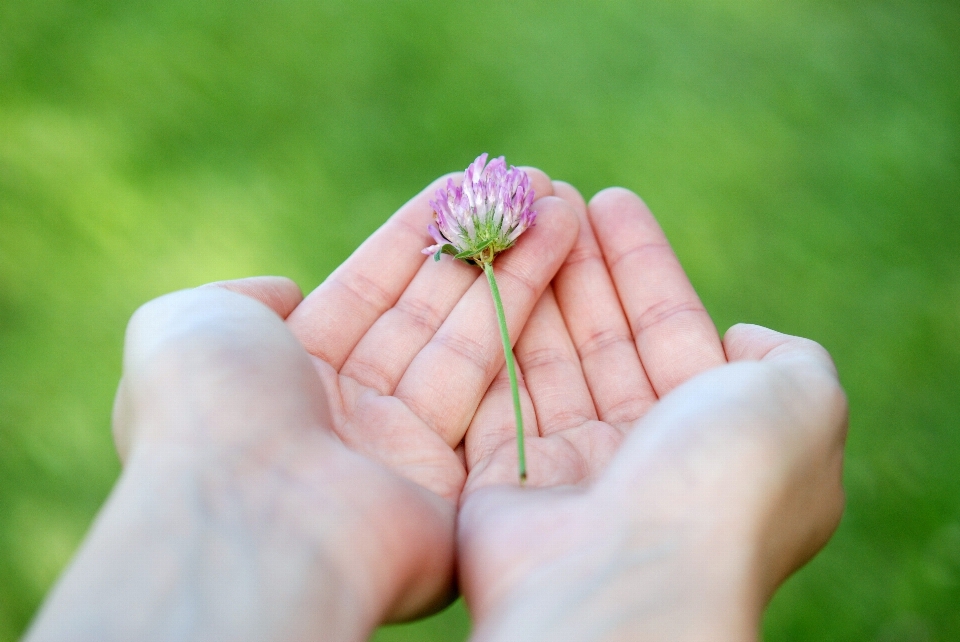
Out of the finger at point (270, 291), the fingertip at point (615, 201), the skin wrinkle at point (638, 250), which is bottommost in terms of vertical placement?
the skin wrinkle at point (638, 250)

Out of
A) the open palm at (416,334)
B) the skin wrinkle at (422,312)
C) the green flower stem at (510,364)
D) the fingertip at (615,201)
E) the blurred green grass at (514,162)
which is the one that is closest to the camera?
the green flower stem at (510,364)

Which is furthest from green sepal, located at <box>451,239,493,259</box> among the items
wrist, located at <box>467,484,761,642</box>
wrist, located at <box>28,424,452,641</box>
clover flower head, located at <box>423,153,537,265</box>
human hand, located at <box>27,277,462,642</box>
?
wrist, located at <box>467,484,761,642</box>

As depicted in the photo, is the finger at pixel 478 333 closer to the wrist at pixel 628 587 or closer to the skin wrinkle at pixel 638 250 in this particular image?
the skin wrinkle at pixel 638 250

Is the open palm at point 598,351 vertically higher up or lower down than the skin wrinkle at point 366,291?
Answer: lower down

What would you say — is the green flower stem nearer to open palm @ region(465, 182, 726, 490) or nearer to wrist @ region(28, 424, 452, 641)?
open palm @ region(465, 182, 726, 490)

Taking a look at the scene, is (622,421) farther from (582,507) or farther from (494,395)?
(582,507)

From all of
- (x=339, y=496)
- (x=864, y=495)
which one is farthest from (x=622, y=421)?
(x=864, y=495)

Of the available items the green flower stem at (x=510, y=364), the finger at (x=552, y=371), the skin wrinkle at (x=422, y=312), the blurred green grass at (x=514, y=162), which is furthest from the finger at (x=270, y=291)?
the blurred green grass at (x=514, y=162)

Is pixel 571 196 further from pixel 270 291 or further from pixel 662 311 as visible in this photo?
pixel 270 291
